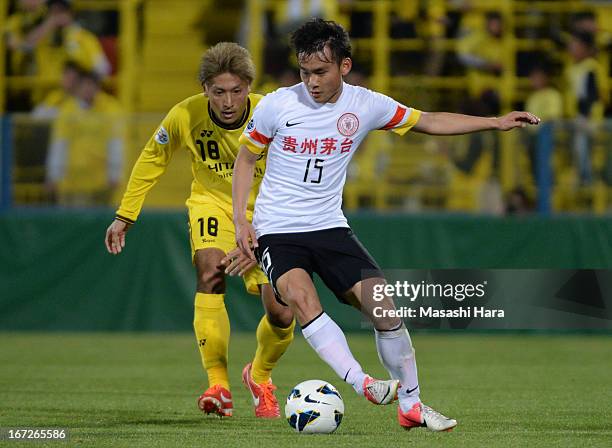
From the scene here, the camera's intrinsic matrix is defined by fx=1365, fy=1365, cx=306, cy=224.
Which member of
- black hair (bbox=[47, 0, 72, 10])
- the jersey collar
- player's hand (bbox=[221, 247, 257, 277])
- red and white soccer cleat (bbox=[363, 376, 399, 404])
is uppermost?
black hair (bbox=[47, 0, 72, 10])

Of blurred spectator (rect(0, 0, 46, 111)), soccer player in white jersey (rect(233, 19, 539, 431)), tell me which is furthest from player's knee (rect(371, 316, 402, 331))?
blurred spectator (rect(0, 0, 46, 111))

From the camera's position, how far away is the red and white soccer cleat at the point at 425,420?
23.2 feet

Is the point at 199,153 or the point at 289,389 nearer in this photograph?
the point at 199,153

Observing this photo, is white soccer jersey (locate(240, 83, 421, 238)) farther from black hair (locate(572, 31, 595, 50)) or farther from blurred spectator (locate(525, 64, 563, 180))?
black hair (locate(572, 31, 595, 50))

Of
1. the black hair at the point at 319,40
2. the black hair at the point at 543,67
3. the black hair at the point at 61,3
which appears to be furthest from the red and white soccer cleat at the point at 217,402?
the black hair at the point at 61,3

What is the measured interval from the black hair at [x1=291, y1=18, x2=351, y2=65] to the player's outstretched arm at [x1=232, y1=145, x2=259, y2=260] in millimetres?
622

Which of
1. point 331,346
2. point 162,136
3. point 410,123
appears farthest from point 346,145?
point 162,136

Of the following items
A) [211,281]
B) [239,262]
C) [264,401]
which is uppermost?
[239,262]

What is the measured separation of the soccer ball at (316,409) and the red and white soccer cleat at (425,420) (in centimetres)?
35

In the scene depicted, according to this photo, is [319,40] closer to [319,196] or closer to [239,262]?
[319,196]

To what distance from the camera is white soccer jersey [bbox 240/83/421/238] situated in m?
7.19

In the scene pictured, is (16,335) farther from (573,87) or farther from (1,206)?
(573,87)

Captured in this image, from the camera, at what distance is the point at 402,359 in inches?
278

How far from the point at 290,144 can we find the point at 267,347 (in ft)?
5.54
